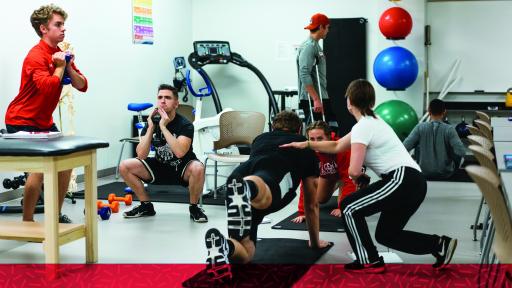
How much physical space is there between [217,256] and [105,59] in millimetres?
4898

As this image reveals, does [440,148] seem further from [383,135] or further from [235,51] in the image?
[235,51]

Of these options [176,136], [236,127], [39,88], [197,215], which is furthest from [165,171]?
[39,88]

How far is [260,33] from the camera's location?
33.8 feet

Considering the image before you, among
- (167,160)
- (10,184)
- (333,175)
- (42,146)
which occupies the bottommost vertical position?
(10,184)

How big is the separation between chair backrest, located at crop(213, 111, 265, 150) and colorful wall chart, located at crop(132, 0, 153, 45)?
8.87 ft

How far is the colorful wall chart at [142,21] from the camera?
8.74 m

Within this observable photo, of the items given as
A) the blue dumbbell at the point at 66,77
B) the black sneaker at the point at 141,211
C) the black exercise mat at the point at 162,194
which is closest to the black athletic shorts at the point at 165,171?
the black sneaker at the point at 141,211

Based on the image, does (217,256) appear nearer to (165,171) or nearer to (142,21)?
(165,171)

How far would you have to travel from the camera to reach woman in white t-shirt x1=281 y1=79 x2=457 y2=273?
391 cm

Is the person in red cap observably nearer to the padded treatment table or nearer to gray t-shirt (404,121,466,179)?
gray t-shirt (404,121,466,179)

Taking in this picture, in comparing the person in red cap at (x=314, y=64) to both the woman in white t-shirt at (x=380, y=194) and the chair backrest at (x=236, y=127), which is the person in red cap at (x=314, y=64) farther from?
the woman in white t-shirt at (x=380, y=194)

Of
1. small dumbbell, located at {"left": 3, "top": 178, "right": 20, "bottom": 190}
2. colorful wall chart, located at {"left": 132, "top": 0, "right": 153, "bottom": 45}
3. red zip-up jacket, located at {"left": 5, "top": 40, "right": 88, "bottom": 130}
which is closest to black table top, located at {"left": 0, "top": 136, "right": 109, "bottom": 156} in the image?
red zip-up jacket, located at {"left": 5, "top": 40, "right": 88, "bottom": 130}

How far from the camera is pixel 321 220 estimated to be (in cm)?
Result: 556

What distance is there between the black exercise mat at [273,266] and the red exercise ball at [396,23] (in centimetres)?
487
